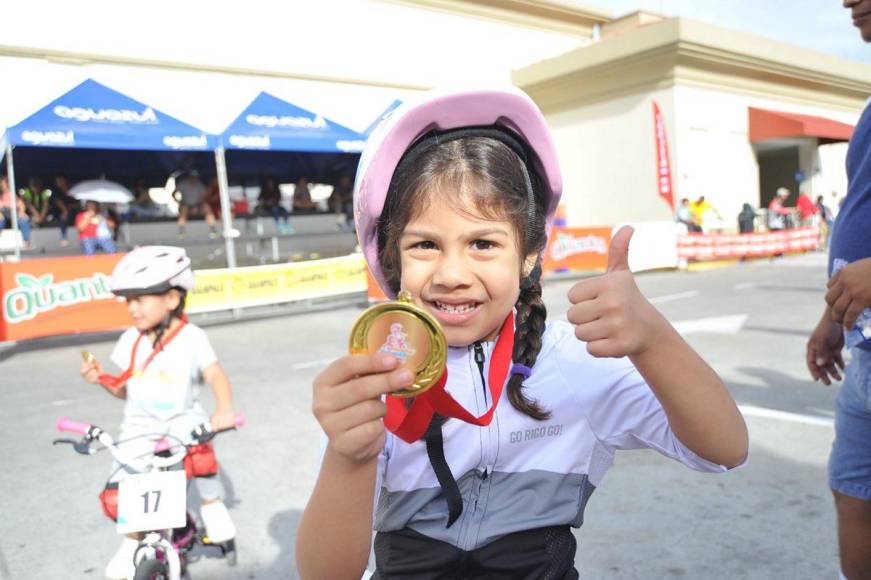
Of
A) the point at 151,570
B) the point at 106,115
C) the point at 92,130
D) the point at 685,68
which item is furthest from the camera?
the point at 685,68

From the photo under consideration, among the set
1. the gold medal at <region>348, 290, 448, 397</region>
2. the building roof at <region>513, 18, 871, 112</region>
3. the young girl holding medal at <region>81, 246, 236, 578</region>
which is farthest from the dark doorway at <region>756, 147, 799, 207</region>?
the gold medal at <region>348, 290, 448, 397</region>

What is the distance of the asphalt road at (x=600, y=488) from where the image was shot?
3.27m

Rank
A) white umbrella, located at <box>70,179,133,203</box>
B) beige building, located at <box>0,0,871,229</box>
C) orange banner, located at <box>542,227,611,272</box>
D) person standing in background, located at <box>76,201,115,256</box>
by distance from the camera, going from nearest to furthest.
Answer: person standing in background, located at <box>76,201,115,256</box>
white umbrella, located at <box>70,179,133,203</box>
beige building, located at <box>0,0,871,229</box>
orange banner, located at <box>542,227,611,272</box>

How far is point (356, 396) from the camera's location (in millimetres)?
1124

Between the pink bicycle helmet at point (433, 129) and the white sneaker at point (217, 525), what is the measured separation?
2.33 m

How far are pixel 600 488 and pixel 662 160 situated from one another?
16.1m

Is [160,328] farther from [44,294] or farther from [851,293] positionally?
[44,294]

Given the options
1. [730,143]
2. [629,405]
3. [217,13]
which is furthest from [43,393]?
[730,143]

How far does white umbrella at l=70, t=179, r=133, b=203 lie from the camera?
13.1 metres

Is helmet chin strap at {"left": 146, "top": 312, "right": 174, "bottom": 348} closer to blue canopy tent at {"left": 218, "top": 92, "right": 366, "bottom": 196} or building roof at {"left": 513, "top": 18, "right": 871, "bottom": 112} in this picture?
blue canopy tent at {"left": 218, "top": 92, "right": 366, "bottom": 196}

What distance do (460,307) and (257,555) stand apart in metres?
2.66

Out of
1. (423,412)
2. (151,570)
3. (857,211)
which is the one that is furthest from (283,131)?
(423,412)

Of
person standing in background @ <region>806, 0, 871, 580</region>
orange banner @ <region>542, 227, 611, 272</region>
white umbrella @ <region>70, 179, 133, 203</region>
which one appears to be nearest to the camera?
person standing in background @ <region>806, 0, 871, 580</region>

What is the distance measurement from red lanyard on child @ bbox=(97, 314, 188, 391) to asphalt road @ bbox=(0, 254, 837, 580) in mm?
1004
